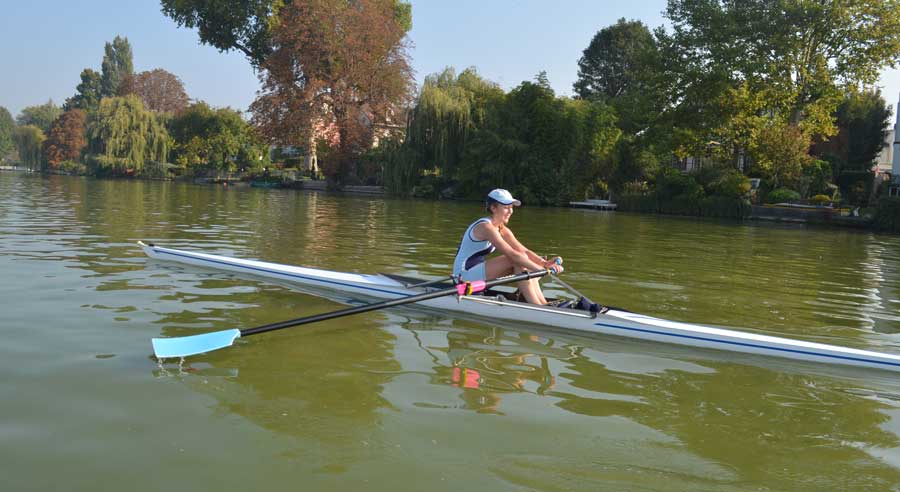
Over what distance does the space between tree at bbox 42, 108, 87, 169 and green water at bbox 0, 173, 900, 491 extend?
77186 millimetres

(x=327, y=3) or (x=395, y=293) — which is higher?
(x=327, y=3)

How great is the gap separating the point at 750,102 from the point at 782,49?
88.7 inches

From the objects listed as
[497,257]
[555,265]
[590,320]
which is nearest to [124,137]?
[497,257]

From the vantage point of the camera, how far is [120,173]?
5219cm

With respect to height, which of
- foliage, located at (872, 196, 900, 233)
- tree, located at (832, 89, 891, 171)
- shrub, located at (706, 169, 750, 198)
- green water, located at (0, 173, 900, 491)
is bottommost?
green water, located at (0, 173, 900, 491)

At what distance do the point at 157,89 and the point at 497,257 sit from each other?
72930 millimetres

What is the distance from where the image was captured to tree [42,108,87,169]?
75.6m

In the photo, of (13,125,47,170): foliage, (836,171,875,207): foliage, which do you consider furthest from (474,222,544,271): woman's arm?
(13,125,47,170): foliage

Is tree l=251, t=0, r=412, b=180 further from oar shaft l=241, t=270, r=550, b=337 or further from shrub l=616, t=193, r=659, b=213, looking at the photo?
oar shaft l=241, t=270, r=550, b=337

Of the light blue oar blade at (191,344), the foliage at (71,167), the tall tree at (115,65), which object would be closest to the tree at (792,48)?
the light blue oar blade at (191,344)

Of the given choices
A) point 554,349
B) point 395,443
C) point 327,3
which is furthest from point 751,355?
point 327,3

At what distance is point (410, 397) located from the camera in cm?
421

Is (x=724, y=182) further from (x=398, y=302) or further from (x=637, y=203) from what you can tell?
(x=398, y=302)

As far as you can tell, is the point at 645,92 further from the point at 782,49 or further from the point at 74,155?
the point at 74,155
